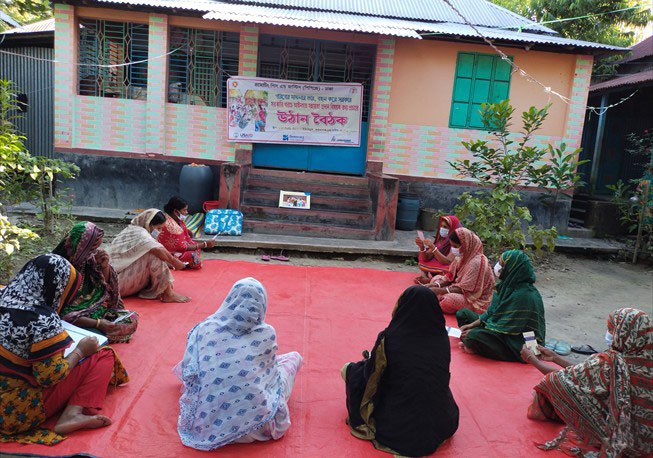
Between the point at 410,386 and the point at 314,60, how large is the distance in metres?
7.50

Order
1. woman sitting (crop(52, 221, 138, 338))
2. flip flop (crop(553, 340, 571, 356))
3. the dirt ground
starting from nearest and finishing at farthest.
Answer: woman sitting (crop(52, 221, 138, 338)) < flip flop (crop(553, 340, 571, 356)) < the dirt ground

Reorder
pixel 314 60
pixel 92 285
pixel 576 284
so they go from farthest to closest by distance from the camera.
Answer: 1. pixel 314 60
2. pixel 576 284
3. pixel 92 285

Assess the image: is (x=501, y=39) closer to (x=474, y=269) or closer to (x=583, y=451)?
(x=474, y=269)

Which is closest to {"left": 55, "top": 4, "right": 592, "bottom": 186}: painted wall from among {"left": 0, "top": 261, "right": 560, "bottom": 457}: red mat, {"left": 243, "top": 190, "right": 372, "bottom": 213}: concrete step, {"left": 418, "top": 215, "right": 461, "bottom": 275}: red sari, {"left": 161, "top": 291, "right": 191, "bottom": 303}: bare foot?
{"left": 243, "top": 190, "right": 372, "bottom": 213}: concrete step

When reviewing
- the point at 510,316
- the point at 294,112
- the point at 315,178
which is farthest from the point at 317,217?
the point at 510,316

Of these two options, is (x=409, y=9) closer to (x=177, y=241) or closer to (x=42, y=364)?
(x=177, y=241)

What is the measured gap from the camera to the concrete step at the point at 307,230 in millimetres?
7938

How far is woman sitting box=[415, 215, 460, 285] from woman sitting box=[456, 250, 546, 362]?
1.66 meters

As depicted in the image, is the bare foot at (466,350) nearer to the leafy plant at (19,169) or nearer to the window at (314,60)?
the leafy plant at (19,169)

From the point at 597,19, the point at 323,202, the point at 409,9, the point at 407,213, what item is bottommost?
the point at 407,213

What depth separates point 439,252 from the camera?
5945 mm

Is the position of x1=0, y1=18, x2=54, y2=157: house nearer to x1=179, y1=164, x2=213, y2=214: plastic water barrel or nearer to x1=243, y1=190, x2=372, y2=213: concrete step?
x1=179, y1=164, x2=213, y2=214: plastic water barrel

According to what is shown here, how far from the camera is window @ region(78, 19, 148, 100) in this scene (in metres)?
8.79

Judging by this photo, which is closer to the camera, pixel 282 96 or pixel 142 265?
pixel 142 265
